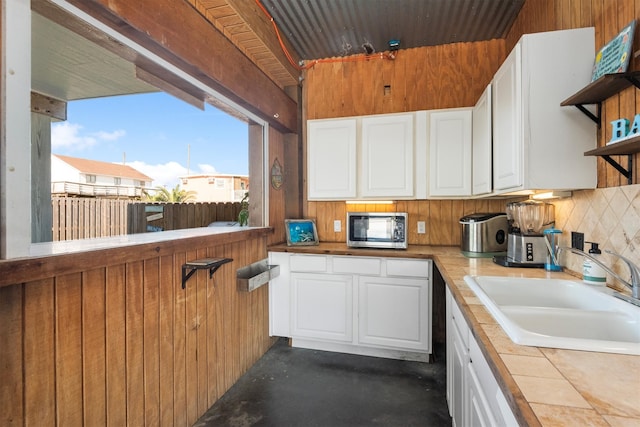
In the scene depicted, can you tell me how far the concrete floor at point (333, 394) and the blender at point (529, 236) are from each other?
3.36ft

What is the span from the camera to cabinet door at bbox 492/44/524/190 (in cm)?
163

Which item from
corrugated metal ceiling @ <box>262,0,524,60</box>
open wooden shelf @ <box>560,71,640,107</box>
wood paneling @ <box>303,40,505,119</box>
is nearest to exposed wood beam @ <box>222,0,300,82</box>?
corrugated metal ceiling @ <box>262,0,524,60</box>

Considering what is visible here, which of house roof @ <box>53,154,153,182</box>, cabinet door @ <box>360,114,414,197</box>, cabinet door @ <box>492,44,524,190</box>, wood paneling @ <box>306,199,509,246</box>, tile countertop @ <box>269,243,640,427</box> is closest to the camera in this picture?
tile countertop @ <box>269,243,640,427</box>

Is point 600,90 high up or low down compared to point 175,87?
down

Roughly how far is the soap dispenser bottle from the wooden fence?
2338mm

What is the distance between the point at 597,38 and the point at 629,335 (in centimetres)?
135

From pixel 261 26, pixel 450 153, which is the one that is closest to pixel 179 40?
pixel 261 26

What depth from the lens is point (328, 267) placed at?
2.64 meters

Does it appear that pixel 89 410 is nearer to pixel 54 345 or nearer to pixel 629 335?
pixel 54 345

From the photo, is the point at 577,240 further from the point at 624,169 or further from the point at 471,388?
the point at 471,388

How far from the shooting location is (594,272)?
1.40 m

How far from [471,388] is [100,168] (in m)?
1.99

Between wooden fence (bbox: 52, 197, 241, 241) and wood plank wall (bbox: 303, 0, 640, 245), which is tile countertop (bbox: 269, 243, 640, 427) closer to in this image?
wooden fence (bbox: 52, 197, 241, 241)

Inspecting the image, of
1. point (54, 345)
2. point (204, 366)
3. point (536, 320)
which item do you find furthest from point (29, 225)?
point (536, 320)
